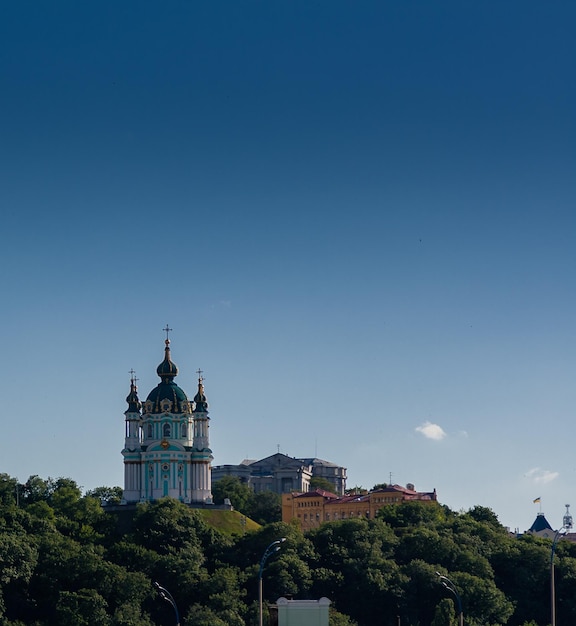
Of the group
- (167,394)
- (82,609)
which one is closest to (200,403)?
(167,394)

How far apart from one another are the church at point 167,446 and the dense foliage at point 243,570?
34.6ft

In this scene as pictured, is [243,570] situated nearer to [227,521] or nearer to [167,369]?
[227,521]

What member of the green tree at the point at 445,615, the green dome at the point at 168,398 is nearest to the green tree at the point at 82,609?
the green tree at the point at 445,615

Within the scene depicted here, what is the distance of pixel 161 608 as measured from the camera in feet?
452

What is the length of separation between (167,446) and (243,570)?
96.2ft

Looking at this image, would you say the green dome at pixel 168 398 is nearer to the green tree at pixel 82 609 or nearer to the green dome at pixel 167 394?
the green dome at pixel 167 394

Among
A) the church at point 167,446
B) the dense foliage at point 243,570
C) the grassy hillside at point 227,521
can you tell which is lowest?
the dense foliage at point 243,570

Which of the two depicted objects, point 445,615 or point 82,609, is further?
point 82,609

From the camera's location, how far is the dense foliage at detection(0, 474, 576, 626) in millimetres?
133500

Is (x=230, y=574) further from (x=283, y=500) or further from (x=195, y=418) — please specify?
(x=283, y=500)

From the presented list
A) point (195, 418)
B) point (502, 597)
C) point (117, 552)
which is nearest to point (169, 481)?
point (195, 418)

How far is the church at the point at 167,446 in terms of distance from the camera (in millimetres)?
171875

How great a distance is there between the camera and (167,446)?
172625 millimetres

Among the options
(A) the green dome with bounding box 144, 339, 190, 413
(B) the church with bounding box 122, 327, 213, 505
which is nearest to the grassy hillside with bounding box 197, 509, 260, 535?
(B) the church with bounding box 122, 327, 213, 505
